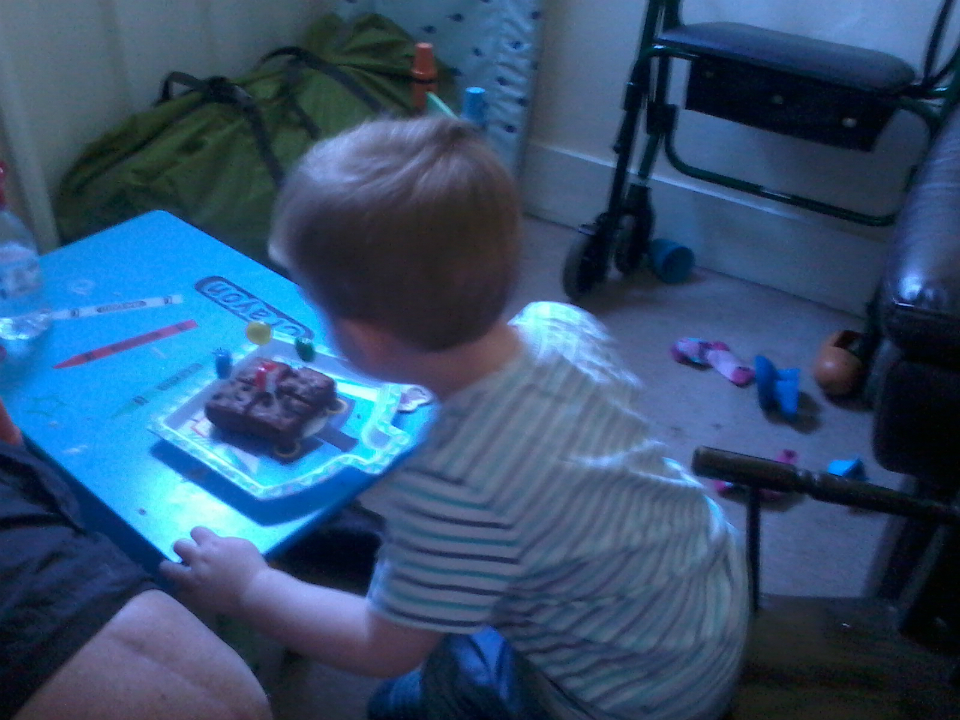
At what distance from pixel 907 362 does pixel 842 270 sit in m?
1.25

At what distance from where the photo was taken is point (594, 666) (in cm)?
68

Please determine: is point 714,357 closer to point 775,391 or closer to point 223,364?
point 775,391

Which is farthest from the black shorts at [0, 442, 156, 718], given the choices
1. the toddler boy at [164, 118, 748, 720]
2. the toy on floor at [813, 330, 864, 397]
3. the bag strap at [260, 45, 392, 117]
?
the toy on floor at [813, 330, 864, 397]

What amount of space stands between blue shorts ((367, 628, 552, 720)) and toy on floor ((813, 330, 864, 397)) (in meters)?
1.14

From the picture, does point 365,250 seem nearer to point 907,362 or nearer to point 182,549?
point 182,549

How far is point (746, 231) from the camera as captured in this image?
2.07 meters

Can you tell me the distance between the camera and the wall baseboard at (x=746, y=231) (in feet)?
6.45

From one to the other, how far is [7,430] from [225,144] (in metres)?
0.94

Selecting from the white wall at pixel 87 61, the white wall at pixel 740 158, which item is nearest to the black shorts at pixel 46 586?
the white wall at pixel 87 61

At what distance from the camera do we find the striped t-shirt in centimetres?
60

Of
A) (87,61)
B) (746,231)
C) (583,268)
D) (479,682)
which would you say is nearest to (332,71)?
(87,61)

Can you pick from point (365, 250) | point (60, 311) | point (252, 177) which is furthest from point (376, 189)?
point (252, 177)

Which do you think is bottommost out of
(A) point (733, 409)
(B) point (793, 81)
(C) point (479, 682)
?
(A) point (733, 409)

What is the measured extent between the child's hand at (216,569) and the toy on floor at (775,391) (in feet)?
3.93
